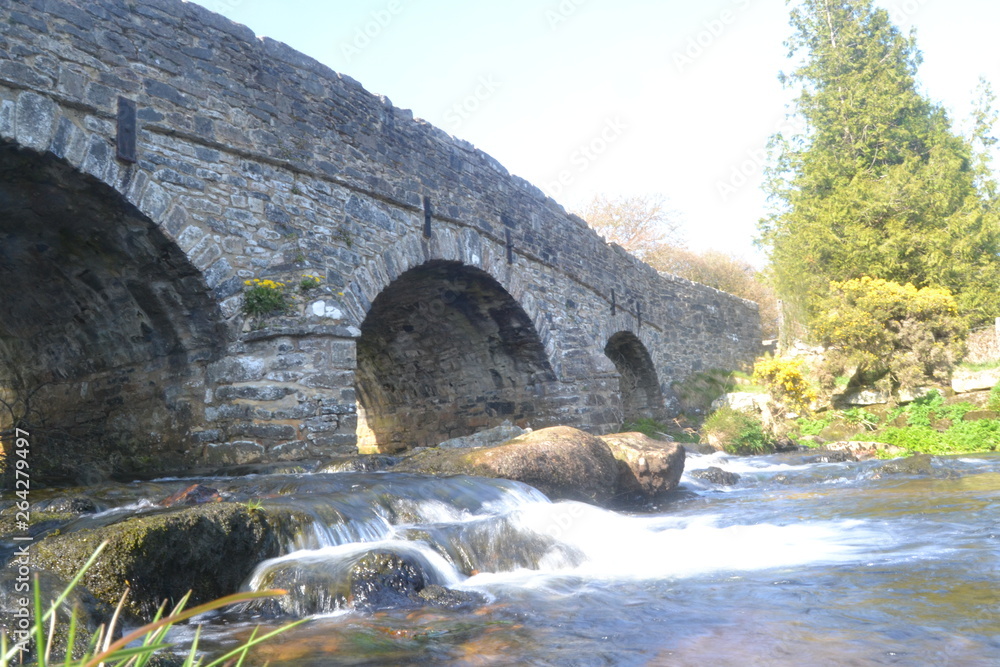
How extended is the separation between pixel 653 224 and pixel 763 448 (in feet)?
53.9

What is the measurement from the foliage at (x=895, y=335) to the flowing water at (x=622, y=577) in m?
6.83

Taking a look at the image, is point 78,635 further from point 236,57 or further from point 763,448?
point 763,448

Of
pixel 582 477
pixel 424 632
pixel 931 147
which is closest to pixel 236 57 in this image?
pixel 582 477

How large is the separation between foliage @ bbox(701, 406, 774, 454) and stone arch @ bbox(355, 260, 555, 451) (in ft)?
12.6

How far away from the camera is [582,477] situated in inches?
271

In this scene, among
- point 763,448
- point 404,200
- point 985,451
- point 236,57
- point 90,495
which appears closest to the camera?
point 90,495

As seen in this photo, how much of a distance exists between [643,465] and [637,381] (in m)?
9.34

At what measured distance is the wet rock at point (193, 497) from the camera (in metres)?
4.83

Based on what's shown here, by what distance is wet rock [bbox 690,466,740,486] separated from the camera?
9.53 metres

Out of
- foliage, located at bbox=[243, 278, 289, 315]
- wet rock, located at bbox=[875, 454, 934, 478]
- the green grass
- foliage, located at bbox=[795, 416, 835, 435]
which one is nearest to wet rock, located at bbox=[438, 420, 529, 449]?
foliage, located at bbox=[243, 278, 289, 315]

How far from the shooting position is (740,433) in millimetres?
13531

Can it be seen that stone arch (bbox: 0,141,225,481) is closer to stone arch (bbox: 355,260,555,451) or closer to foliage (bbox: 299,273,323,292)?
foliage (bbox: 299,273,323,292)

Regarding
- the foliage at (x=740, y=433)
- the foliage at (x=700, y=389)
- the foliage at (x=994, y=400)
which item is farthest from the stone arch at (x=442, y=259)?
the foliage at (x=994, y=400)

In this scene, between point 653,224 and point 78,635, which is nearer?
point 78,635
